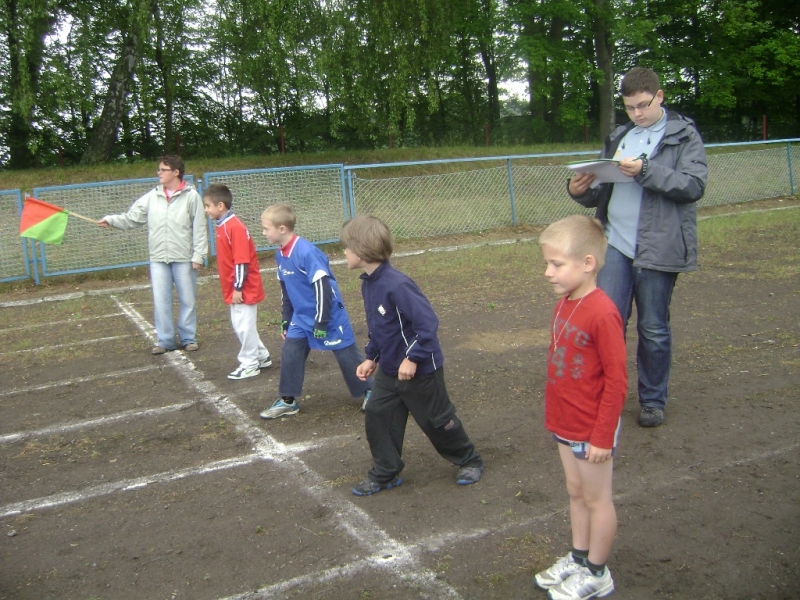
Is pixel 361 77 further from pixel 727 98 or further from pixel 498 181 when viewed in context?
pixel 727 98

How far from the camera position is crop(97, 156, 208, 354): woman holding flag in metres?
7.33

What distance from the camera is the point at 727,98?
3241cm

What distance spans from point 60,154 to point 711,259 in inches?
771

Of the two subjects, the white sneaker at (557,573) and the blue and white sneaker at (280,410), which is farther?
the blue and white sneaker at (280,410)

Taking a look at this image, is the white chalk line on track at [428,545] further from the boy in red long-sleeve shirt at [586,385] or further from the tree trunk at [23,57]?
the tree trunk at [23,57]

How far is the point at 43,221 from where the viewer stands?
7.55 meters

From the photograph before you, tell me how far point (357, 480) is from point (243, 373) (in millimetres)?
2430

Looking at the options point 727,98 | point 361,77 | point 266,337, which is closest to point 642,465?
point 266,337

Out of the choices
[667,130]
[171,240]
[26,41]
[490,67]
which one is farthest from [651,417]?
[490,67]

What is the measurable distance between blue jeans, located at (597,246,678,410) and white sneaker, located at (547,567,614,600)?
2.00 metres

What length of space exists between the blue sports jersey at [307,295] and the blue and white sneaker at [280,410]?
472mm

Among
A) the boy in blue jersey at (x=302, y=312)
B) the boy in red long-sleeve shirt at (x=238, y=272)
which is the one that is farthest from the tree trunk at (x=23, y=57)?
the boy in blue jersey at (x=302, y=312)

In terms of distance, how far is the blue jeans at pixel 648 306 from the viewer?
15.6 feet

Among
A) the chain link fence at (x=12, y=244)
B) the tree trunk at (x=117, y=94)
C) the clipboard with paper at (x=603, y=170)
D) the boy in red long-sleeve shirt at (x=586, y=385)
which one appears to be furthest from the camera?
the tree trunk at (x=117, y=94)
